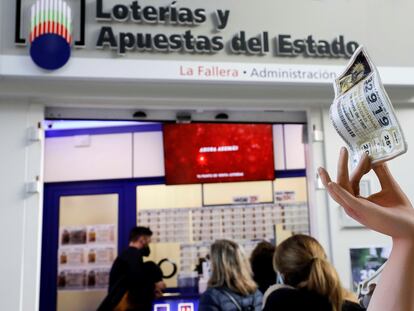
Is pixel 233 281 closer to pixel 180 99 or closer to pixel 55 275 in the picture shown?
pixel 180 99

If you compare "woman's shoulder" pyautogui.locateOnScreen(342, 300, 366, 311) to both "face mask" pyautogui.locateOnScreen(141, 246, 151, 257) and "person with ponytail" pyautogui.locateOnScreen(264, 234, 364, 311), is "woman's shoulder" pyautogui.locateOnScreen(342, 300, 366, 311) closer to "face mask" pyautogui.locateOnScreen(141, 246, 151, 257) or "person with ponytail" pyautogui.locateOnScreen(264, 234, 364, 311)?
"person with ponytail" pyautogui.locateOnScreen(264, 234, 364, 311)

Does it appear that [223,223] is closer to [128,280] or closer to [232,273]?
[128,280]

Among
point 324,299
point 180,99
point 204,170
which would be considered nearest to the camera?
point 324,299

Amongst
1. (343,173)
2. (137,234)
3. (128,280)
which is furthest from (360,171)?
(137,234)

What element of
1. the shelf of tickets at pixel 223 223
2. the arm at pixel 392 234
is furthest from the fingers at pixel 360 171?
the shelf of tickets at pixel 223 223

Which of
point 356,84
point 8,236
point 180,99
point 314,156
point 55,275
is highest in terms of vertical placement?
point 180,99

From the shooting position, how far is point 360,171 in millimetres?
936

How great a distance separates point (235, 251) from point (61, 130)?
3.13m

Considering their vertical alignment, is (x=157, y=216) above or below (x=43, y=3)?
below

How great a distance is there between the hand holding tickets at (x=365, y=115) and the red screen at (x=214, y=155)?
14.3 ft

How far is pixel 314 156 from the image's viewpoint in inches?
149

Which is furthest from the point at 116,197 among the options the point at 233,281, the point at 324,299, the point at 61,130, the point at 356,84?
the point at 356,84

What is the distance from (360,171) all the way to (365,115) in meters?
0.11

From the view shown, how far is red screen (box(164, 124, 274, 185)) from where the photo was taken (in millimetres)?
5379
